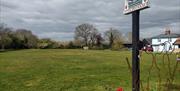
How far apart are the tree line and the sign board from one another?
7040 centimetres

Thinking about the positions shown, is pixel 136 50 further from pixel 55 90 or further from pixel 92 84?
pixel 92 84

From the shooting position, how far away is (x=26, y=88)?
432 inches

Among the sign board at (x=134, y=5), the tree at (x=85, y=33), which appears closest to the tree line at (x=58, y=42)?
the tree at (x=85, y=33)

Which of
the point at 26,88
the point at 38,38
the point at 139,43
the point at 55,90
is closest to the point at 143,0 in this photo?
the point at 139,43

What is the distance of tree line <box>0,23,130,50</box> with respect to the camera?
76.0 metres

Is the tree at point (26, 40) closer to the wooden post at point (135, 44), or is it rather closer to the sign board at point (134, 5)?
the sign board at point (134, 5)

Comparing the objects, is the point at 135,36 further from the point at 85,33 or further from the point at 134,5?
the point at 85,33

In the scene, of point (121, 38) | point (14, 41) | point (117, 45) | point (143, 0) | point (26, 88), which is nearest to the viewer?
point (143, 0)

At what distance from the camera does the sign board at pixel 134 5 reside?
11.1ft

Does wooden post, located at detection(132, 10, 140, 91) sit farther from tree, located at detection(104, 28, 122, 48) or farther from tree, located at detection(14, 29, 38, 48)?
tree, located at detection(104, 28, 122, 48)

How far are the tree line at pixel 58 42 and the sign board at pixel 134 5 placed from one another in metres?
70.4

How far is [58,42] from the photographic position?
8456cm

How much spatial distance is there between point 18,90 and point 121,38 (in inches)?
3988

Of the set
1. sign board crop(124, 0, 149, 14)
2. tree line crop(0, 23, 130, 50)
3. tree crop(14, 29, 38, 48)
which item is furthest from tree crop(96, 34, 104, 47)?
sign board crop(124, 0, 149, 14)
